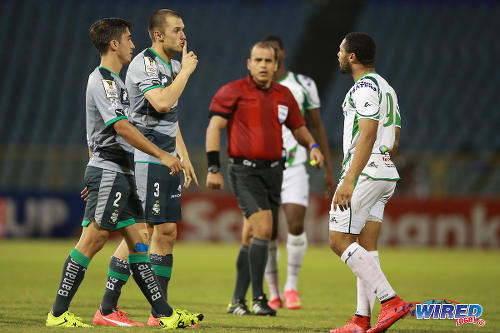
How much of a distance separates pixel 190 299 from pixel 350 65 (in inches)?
130

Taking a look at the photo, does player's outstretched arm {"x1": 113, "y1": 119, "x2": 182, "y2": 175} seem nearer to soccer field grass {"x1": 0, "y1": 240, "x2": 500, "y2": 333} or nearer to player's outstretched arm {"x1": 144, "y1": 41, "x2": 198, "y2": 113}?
player's outstretched arm {"x1": 144, "y1": 41, "x2": 198, "y2": 113}

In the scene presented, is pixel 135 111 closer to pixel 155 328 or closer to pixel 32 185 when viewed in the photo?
pixel 155 328

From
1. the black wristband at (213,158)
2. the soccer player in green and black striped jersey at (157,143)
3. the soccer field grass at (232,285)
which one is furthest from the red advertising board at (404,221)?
the soccer player in green and black striped jersey at (157,143)

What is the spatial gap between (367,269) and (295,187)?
297 cm

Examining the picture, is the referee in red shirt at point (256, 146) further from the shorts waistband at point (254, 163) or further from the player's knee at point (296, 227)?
the player's knee at point (296, 227)

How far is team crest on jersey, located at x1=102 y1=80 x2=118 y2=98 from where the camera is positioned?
5.28 meters

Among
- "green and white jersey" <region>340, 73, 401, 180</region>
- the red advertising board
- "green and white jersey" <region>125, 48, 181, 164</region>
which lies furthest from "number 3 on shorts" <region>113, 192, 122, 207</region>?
the red advertising board

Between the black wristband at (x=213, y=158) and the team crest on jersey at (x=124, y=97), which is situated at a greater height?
the team crest on jersey at (x=124, y=97)

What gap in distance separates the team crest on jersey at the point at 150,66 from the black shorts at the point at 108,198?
2.51 feet

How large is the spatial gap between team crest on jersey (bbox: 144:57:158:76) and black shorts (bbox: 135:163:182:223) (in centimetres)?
68

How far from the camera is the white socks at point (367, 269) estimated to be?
5168 millimetres

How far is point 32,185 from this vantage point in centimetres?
1716

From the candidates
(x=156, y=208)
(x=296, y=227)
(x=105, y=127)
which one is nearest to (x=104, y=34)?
(x=105, y=127)

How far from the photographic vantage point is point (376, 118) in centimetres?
524
